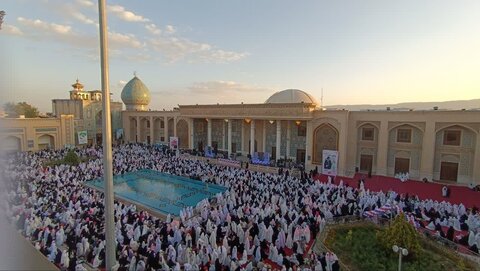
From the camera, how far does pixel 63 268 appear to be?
6.64 m

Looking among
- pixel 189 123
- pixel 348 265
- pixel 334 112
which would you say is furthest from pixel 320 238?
pixel 189 123

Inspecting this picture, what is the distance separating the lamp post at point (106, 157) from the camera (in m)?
4.39

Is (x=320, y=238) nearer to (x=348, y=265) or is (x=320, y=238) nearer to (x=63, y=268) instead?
(x=348, y=265)

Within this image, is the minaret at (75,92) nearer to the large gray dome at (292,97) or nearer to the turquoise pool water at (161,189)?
the turquoise pool water at (161,189)

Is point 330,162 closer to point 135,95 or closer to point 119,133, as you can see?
point 119,133

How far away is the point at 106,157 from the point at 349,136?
58.1 feet

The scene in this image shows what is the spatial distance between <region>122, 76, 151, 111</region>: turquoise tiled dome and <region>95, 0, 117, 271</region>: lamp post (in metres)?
33.5

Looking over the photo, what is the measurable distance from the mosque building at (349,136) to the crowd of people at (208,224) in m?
5.92

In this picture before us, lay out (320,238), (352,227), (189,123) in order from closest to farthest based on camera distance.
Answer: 1. (320,238)
2. (352,227)
3. (189,123)

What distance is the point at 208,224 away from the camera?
30.5 ft

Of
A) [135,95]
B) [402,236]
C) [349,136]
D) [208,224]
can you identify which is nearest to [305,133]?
[349,136]

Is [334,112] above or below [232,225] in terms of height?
above

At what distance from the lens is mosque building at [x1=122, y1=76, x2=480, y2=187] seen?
15.9m

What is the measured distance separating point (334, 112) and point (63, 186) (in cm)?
1703
